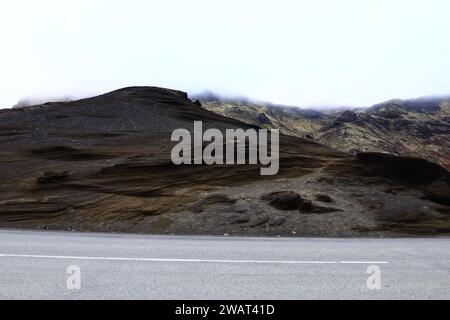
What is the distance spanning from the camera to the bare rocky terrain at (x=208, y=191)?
20641mm

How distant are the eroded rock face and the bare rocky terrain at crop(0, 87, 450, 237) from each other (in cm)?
5

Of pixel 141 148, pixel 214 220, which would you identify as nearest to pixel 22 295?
pixel 214 220

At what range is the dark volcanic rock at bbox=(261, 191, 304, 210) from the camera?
21812mm

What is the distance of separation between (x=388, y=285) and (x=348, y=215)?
15.1 metres

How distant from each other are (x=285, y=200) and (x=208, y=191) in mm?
4365

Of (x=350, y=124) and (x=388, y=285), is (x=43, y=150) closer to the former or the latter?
(x=388, y=285)

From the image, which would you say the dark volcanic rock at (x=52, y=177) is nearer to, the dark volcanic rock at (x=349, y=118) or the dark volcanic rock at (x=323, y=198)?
the dark volcanic rock at (x=323, y=198)

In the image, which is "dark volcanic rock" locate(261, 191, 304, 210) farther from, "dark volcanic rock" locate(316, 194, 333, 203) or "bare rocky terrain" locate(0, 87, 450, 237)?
"dark volcanic rock" locate(316, 194, 333, 203)

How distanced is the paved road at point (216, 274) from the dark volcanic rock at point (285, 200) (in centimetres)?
1121

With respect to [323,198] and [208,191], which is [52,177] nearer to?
[208,191]

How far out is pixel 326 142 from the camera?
11088cm

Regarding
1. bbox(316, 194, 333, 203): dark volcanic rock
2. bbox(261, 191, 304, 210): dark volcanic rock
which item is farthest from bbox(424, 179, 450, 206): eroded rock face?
bbox(261, 191, 304, 210): dark volcanic rock

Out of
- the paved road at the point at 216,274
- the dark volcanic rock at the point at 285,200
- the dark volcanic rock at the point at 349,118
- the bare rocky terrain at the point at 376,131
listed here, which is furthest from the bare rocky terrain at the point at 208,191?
the dark volcanic rock at the point at 349,118

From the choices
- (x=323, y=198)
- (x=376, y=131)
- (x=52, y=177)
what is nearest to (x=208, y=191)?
(x=323, y=198)
